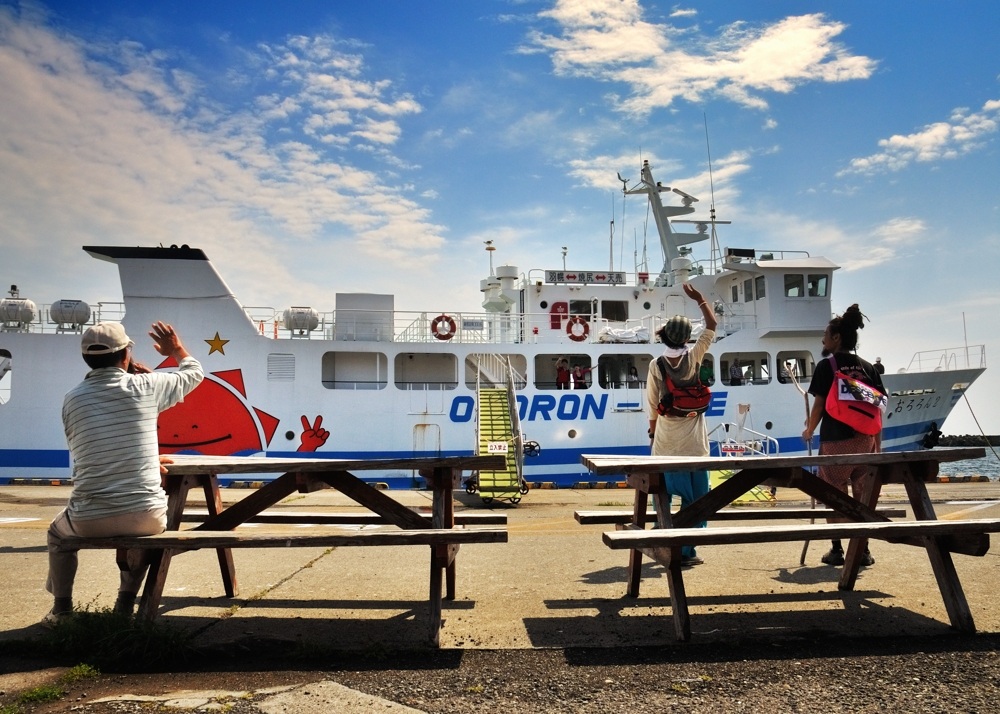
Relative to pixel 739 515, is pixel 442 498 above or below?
above

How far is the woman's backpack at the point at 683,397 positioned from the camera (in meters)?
4.36

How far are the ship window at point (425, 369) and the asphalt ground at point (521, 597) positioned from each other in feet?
39.5

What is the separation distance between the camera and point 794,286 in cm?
1859

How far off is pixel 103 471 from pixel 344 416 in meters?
13.4

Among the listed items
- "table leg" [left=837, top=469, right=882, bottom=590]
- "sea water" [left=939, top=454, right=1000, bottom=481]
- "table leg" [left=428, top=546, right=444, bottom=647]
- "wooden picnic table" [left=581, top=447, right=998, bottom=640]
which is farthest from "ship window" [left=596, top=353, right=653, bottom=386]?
"table leg" [left=428, top=546, right=444, bottom=647]

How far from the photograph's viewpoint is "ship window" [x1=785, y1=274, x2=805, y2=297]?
18547mm

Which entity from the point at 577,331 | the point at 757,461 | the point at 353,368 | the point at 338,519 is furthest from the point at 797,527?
the point at 353,368

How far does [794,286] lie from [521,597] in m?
17.0

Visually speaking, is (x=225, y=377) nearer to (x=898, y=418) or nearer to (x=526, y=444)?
(x=526, y=444)

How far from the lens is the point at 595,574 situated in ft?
14.4

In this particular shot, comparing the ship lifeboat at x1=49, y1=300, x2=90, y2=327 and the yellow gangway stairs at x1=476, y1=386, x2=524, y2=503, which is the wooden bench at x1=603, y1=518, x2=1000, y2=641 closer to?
the yellow gangway stairs at x1=476, y1=386, x2=524, y2=503

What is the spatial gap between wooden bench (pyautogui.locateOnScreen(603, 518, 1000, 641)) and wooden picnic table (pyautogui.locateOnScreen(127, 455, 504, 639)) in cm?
74

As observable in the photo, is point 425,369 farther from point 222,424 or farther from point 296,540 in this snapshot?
point 296,540

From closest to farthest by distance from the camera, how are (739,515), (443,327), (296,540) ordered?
(296,540)
(739,515)
(443,327)
